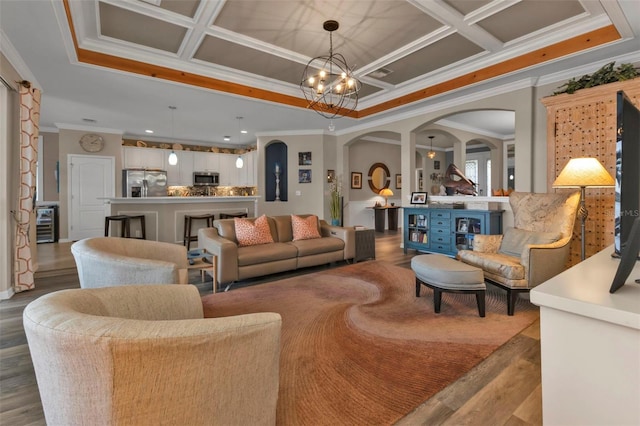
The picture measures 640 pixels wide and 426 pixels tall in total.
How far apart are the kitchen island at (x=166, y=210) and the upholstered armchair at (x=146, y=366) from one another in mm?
5135

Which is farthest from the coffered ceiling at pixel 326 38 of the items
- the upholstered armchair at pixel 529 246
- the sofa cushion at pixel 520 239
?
the sofa cushion at pixel 520 239

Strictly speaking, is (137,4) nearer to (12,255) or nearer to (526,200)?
(12,255)

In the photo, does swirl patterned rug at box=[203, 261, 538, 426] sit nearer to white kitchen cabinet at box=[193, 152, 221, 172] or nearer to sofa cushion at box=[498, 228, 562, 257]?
sofa cushion at box=[498, 228, 562, 257]

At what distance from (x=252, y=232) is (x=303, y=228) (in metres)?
0.81

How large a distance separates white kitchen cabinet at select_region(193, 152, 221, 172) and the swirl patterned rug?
6046 mm

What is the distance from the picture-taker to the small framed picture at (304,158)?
722 centimetres

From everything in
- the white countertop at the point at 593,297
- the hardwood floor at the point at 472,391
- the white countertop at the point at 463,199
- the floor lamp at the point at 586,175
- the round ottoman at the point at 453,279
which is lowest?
the hardwood floor at the point at 472,391

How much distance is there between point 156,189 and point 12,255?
4.70 metres

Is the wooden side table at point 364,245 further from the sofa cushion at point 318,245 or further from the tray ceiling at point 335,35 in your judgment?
the tray ceiling at point 335,35

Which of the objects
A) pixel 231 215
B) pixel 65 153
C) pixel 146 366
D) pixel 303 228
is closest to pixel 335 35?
pixel 303 228

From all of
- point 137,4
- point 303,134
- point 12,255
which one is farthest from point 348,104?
point 12,255

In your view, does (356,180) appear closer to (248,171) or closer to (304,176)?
(304,176)

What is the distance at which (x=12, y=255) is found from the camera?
349 cm

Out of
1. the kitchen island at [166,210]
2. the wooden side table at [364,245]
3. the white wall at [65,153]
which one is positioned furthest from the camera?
the white wall at [65,153]
